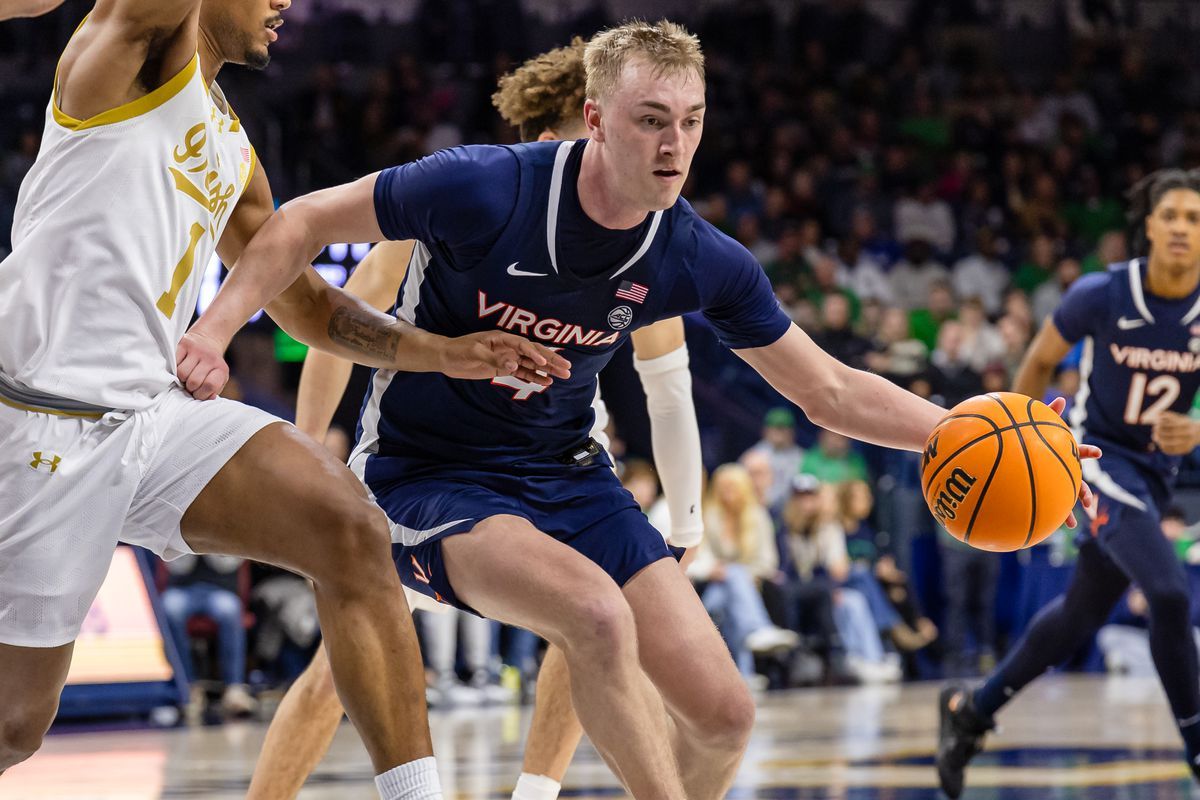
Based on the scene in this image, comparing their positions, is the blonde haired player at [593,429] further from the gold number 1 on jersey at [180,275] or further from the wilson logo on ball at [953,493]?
the gold number 1 on jersey at [180,275]

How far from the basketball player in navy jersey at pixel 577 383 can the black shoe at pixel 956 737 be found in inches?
82.1

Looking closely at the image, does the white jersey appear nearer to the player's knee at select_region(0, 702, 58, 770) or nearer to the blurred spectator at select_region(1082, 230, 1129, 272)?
the player's knee at select_region(0, 702, 58, 770)

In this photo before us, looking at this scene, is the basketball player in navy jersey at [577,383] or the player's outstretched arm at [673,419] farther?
the player's outstretched arm at [673,419]

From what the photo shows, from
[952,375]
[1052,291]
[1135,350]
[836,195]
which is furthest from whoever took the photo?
[836,195]

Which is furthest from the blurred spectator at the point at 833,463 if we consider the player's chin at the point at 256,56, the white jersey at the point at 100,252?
the white jersey at the point at 100,252

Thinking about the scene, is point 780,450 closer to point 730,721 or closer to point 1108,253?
point 1108,253

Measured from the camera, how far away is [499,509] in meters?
3.89

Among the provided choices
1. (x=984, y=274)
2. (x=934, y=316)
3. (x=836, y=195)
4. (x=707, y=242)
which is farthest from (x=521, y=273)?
(x=836, y=195)

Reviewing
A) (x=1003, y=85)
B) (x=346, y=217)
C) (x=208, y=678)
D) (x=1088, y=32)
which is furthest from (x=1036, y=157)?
(x=346, y=217)

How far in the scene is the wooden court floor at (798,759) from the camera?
595 centimetres

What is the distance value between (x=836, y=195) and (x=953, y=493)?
11.5 metres

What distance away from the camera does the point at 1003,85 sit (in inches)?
684

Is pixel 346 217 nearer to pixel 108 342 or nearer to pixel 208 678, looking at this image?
pixel 108 342

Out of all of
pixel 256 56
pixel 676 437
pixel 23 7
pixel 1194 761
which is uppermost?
pixel 23 7
